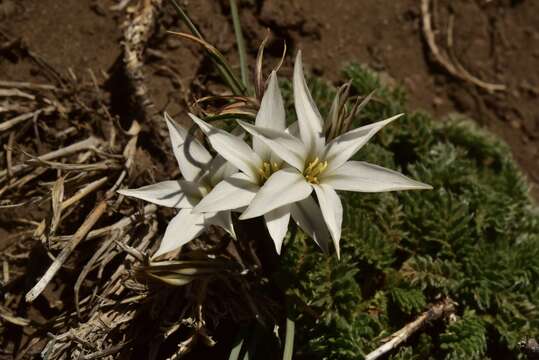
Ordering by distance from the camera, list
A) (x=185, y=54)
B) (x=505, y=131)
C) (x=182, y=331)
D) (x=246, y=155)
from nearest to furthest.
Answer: (x=246, y=155)
(x=182, y=331)
(x=185, y=54)
(x=505, y=131)

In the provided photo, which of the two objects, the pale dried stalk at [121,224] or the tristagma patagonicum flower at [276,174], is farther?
the pale dried stalk at [121,224]

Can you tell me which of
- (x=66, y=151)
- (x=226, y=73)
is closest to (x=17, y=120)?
(x=66, y=151)

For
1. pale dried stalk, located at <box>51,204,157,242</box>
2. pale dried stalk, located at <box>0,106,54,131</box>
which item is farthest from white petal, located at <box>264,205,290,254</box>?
pale dried stalk, located at <box>0,106,54,131</box>

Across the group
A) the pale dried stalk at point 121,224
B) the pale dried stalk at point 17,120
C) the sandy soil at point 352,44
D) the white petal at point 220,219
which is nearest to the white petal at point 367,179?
the white petal at point 220,219

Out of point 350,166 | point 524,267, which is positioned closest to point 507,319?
point 524,267

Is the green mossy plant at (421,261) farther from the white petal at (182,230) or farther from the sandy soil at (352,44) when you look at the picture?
the white petal at (182,230)

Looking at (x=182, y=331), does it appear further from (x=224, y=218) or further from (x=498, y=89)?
(x=498, y=89)

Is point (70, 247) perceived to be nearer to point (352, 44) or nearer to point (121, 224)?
point (121, 224)
